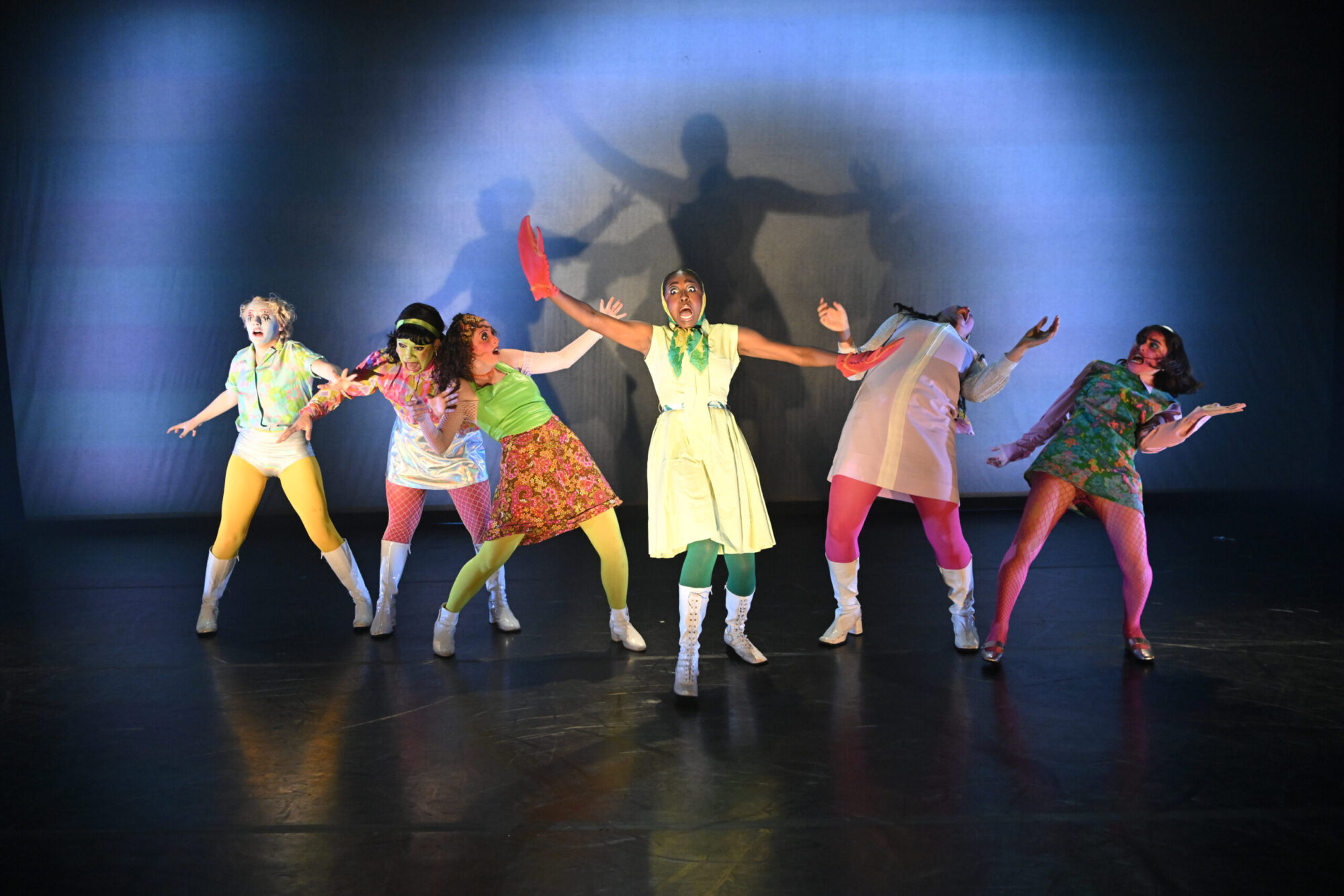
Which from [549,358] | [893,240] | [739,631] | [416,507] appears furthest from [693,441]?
[893,240]

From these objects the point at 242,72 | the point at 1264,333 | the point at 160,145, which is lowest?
the point at 1264,333

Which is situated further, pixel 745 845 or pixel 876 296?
pixel 876 296

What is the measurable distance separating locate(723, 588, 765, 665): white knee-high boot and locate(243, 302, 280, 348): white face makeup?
7.23ft

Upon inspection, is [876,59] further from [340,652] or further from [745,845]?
[745,845]

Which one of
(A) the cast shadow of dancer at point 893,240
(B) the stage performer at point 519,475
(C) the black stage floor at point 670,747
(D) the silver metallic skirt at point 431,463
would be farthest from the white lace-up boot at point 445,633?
(A) the cast shadow of dancer at point 893,240

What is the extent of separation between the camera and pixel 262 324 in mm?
4059

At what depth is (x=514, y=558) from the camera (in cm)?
548

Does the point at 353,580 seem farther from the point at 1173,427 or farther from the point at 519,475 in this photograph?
the point at 1173,427

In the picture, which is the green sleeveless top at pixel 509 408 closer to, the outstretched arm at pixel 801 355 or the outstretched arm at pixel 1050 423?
the outstretched arm at pixel 801 355

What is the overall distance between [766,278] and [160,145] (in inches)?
161

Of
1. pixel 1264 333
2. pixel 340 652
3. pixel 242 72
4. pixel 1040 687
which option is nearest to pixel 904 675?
pixel 1040 687

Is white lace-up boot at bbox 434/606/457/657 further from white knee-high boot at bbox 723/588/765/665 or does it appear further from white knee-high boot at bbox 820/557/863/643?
white knee-high boot at bbox 820/557/863/643

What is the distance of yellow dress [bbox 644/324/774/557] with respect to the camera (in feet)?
10.7

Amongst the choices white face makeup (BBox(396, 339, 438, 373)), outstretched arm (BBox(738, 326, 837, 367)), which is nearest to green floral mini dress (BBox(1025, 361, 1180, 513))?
outstretched arm (BBox(738, 326, 837, 367))
